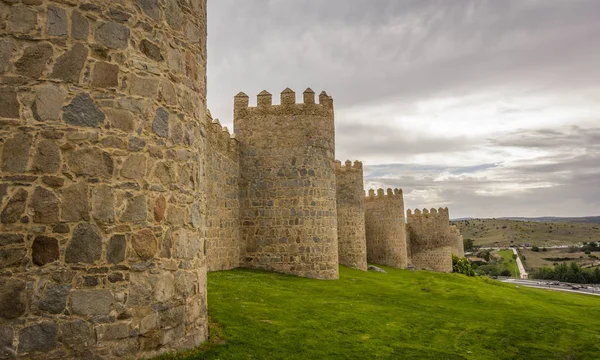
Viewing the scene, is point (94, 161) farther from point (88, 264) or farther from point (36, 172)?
point (88, 264)

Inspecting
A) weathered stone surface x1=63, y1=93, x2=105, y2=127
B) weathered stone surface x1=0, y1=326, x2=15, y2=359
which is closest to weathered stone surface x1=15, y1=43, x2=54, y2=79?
weathered stone surface x1=63, y1=93, x2=105, y2=127

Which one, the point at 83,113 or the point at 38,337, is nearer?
the point at 38,337

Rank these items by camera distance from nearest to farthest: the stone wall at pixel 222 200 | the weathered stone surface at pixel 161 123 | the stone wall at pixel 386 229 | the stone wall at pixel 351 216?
the weathered stone surface at pixel 161 123 < the stone wall at pixel 222 200 < the stone wall at pixel 351 216 < the stone wall at pixel 386 229

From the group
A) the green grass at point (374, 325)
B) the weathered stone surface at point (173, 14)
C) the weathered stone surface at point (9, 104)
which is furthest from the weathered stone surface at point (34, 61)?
the green grass at point (374, 325)

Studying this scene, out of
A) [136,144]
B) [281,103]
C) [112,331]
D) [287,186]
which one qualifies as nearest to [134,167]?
[136,144]

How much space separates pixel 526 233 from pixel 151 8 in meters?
148

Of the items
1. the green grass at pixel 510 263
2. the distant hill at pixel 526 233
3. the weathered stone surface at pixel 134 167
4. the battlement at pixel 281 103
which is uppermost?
the battlement at pixel 281 103

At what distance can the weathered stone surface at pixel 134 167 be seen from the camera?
5.82 m

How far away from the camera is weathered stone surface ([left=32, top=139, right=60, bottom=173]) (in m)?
5.24

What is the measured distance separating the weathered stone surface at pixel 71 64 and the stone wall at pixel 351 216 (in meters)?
22.6

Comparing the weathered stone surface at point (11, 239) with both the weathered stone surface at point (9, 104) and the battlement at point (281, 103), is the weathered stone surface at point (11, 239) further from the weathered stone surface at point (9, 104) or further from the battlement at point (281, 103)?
the battlement at point (281, 103)

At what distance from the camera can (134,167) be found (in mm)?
5910

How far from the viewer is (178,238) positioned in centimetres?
645

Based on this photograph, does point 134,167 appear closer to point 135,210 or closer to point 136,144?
point 136,144
